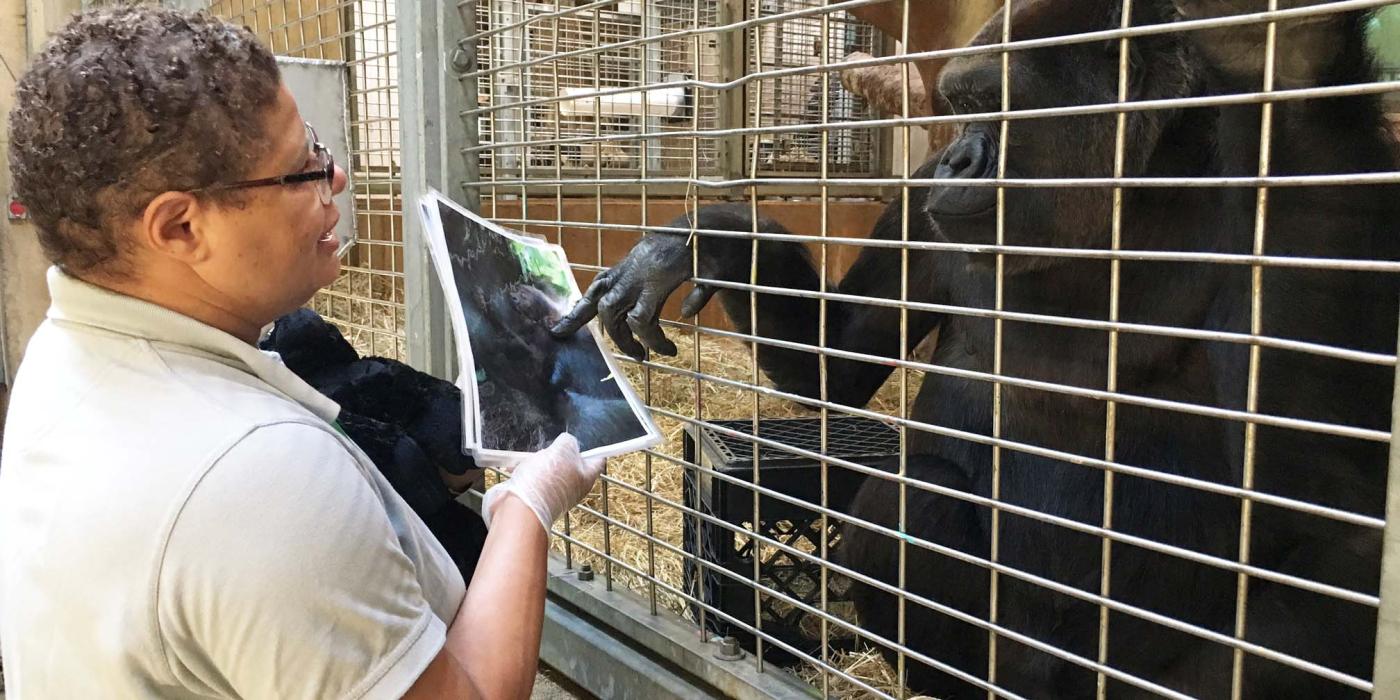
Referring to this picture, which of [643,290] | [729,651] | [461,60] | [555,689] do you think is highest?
[461,60]

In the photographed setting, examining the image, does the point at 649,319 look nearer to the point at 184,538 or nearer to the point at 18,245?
the point at 184,538

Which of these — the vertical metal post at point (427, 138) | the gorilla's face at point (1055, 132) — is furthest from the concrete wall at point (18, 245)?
the gorilla's face at point (1055, 132)

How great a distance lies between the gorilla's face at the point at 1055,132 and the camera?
1.68 meters

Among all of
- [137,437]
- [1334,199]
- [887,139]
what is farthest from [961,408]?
[887,139]

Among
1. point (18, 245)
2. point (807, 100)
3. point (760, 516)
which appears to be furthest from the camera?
point (807, 100)

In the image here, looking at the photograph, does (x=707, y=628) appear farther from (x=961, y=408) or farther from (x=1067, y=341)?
(x=1067, y=341)

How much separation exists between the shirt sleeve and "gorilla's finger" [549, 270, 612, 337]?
3.01 ft

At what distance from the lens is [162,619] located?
3.10 ft

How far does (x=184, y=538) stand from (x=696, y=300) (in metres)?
1.18

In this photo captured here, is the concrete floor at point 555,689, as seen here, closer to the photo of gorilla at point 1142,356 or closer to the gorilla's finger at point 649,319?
the photo of gorilla at point 1142,356

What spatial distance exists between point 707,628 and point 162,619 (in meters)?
1.35

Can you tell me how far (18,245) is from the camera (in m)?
4.56

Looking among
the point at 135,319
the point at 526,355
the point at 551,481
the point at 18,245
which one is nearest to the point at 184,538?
the point at 135,319

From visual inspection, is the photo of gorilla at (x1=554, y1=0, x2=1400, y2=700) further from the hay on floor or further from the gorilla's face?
the hay on floor
